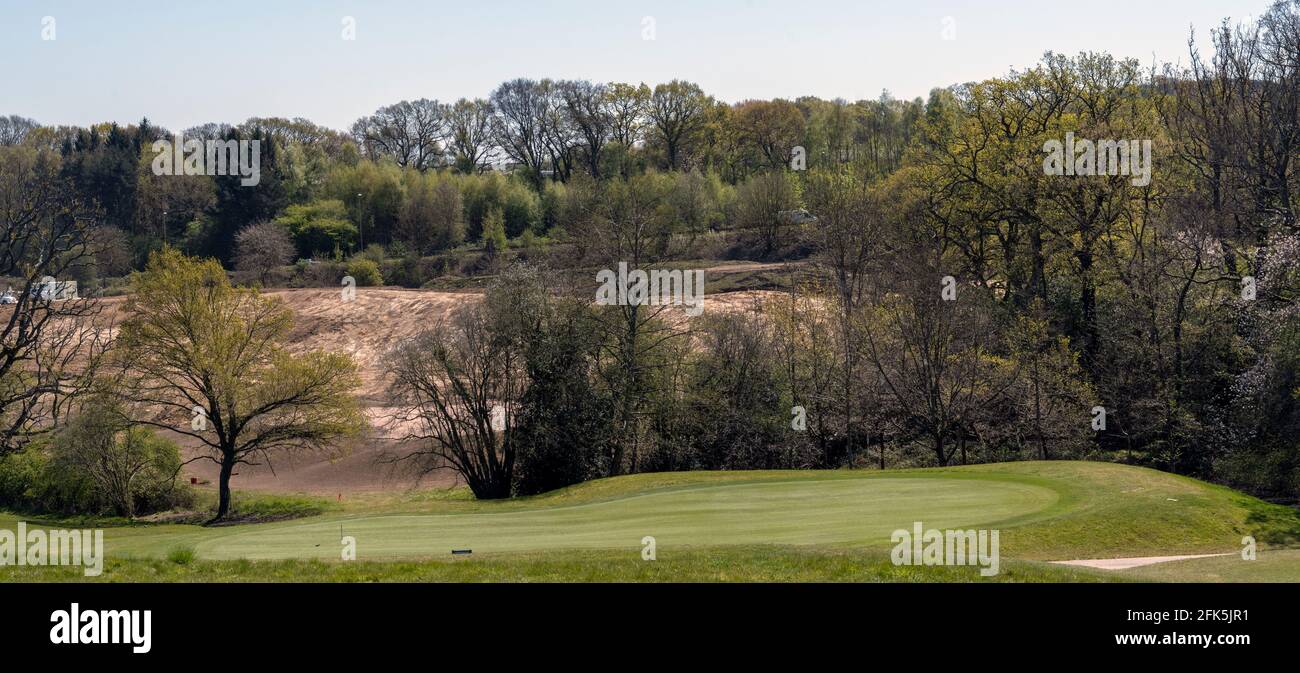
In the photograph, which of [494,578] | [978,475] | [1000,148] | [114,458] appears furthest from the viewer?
[1000,148]

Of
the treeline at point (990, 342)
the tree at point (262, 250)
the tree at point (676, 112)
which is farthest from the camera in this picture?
the tree at point (676, 112)

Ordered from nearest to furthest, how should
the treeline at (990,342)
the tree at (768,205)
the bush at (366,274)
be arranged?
the treeline at (990,342) → the tree at (768,205) → the bush at (366,274)

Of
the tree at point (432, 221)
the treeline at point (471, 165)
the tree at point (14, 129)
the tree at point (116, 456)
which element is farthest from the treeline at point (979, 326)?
the tree at point (14, 129)

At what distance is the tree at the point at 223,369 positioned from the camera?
35.9 m

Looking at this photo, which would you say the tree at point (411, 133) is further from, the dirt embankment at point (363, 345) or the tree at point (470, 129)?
the dirt embankment at point (363, 345)

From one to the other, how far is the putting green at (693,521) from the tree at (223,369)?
572 inches

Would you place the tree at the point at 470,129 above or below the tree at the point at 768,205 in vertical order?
above

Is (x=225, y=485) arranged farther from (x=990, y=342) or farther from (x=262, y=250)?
(x=262, y=250)

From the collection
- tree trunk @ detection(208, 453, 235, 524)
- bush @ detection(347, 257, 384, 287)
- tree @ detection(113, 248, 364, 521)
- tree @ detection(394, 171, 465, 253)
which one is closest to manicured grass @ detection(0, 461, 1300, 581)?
tree @ detection(113, 248, 364, 521)

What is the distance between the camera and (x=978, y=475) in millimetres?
23031

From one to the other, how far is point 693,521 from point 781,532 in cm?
202
